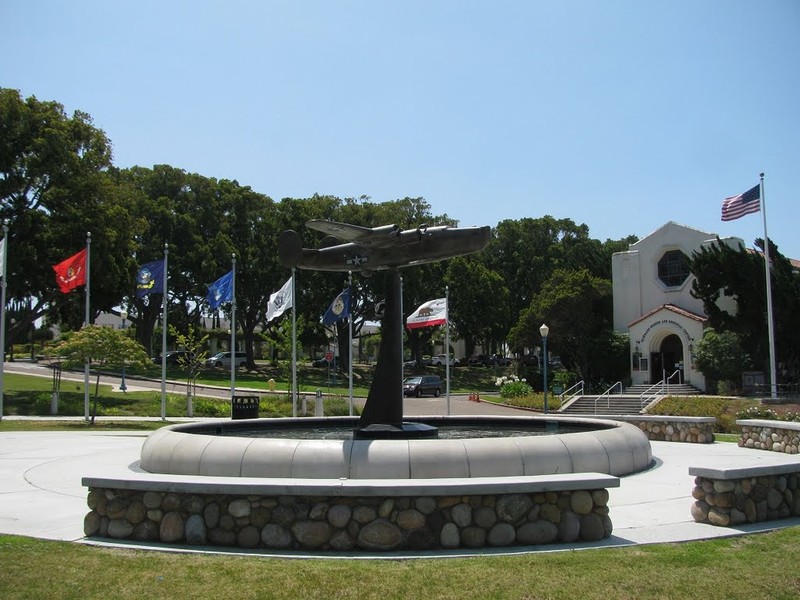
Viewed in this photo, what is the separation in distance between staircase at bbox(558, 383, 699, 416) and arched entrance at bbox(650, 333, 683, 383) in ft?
7.90

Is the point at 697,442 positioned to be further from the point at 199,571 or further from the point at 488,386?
the point at 488,386

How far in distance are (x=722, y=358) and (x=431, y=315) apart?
67.4 feet

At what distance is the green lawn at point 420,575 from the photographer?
611cm

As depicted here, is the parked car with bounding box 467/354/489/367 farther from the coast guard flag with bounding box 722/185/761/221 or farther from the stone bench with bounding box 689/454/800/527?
the stone bench with bounding box 689/454/800/527

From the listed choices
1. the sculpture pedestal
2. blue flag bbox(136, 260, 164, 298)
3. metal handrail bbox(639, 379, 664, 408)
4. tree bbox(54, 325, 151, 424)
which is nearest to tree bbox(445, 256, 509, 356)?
metal handrail bbox(639, 379, 664, 408)

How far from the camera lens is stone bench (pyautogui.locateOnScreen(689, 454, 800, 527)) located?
858 cm

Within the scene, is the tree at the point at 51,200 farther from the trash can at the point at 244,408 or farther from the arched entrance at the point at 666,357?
the arched entrance at the point at 666,357

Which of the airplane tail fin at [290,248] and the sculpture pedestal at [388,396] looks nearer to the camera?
the sculpture pedestal at [388,396]

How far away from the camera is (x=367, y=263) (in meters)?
13.6

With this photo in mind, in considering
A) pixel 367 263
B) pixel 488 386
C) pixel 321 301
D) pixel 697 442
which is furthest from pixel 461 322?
pixel 367 263

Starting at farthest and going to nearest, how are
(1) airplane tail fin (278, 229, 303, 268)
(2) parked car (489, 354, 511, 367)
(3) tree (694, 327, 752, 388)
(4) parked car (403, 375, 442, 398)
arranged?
(2) parked car (489, 354, 511, 367) → (4) parked car (403, 375, 442, 398) → (3) tree (694, 327, 752, 388) → (1) airplane tail fin (278, 229, 303, 268)

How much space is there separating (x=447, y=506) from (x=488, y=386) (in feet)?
185

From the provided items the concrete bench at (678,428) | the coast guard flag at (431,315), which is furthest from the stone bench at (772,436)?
the coast guard flag at (431,315)

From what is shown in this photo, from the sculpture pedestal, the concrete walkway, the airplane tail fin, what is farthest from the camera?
the airplane tail fin
